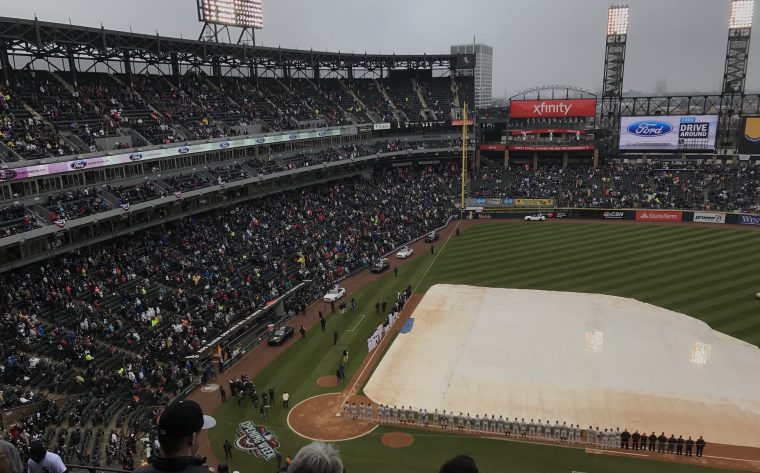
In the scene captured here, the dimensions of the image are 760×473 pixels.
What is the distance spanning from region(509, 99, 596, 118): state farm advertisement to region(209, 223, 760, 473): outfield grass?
76.6ft

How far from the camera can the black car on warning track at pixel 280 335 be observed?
34.0 m

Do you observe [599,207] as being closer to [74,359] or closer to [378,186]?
[378,186]

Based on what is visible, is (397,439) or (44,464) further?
(397,439)

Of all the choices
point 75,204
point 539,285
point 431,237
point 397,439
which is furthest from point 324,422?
point 431,237

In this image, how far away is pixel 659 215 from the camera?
63.5 metres

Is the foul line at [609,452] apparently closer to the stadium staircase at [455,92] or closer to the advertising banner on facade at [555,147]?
the advertising banner on facade at [555,147]

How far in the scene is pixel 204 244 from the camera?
1682 inches

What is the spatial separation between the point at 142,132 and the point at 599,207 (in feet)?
167

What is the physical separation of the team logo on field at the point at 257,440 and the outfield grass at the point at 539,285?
0.39 metres

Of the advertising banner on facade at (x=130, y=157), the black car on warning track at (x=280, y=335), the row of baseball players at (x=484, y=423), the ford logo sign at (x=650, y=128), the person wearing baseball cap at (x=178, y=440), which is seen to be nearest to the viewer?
the person wearing baseball cap at (x=178, y=440)

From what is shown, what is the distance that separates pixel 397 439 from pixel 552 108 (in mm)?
65812

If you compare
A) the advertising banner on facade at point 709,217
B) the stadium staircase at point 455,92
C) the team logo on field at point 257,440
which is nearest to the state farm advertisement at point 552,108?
the stadium staircase at point 455,92

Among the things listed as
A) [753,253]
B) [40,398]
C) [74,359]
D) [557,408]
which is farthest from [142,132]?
[753,253]

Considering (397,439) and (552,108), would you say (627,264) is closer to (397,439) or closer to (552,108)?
(397,439)
